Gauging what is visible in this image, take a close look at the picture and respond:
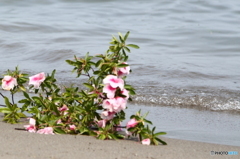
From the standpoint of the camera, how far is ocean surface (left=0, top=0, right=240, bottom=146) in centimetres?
569

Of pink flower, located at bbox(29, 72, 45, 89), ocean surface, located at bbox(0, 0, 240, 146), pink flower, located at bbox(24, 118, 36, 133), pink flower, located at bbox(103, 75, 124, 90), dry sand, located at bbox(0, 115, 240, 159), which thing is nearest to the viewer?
dry sand, located at bbox(0, 115, 240, 159)

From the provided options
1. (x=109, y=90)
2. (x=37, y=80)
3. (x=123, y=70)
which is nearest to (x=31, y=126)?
(x=37, y=80)

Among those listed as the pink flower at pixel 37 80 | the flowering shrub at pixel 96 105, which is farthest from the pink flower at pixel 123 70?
the pink flower at pixel 37 80

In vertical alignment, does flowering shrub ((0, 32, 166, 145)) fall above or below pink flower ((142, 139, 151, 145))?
above

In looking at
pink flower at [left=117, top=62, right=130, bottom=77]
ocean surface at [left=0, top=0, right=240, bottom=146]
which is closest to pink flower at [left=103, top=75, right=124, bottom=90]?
pink flower at [left=117, top=62, right=130, bottom=77]

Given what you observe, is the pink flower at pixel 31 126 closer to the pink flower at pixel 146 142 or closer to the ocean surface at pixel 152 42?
the pink flower at pixel 146 142

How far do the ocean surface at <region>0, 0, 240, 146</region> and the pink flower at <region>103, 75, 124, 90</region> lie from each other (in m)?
1.35

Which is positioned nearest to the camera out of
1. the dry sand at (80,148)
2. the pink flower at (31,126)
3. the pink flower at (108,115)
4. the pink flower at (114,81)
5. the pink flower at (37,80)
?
the dry sand at (80,148)

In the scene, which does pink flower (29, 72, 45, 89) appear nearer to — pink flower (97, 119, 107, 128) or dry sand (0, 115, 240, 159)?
dry sand (0, 115, 240, 159)

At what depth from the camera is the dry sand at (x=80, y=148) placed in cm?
279

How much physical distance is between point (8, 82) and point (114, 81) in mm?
825

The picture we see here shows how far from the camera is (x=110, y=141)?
317cm

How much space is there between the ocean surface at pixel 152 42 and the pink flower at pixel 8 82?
5.65 feet

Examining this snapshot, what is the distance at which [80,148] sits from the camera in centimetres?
294
